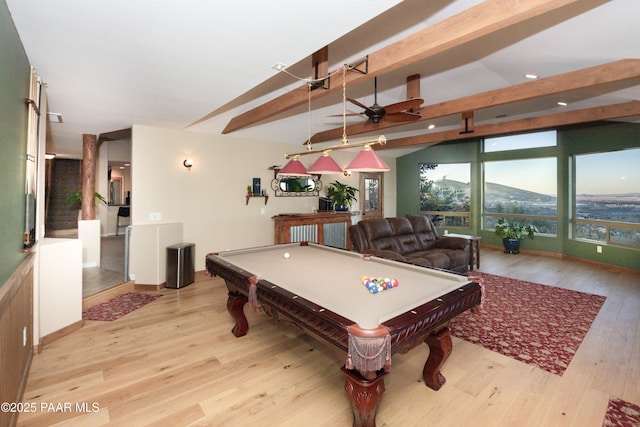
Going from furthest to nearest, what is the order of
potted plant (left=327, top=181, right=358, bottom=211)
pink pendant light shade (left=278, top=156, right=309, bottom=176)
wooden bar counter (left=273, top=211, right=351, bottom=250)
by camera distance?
potted plant (left=327, top=181, right=358, bottom=211) → wooden bar counter (left=273, top=211, right=351, bottom=250) → pink pendant light shade (left=278, top=156, right=309, bottom=176)

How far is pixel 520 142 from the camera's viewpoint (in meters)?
7.29

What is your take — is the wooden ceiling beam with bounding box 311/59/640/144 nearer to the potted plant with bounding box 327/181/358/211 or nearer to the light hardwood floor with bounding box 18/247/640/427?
the potted plant with bounding box 327/181/358/211

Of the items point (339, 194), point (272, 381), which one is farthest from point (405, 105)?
point (339, 194)

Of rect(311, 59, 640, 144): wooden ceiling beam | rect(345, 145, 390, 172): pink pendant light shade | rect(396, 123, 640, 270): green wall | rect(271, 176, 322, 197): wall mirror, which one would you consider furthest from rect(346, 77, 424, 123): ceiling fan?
rect(396, 123, 640, 270): green wall

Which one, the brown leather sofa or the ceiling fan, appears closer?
the ceiling fan

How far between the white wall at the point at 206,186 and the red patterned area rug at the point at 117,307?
0.59m

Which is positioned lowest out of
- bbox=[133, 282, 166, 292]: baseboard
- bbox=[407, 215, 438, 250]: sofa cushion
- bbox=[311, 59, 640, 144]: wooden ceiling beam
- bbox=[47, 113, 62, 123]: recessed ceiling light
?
bbox=[133, 282, 166, 292]: baseboard

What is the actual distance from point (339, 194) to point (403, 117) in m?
2.92

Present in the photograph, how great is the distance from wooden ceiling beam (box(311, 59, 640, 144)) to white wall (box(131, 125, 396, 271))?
255cm

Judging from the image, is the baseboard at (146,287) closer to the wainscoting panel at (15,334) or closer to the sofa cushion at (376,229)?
the wainscoting panel at (15,334)

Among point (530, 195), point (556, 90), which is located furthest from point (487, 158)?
point (556, 90)

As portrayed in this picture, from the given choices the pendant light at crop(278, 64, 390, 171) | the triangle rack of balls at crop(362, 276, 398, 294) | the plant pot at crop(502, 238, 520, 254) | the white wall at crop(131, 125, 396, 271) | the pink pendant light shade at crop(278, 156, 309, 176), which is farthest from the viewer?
the plant pot at crop(502, 238, 520, 254)

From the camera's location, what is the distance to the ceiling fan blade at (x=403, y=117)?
399 cm

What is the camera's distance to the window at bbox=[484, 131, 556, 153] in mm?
6820
